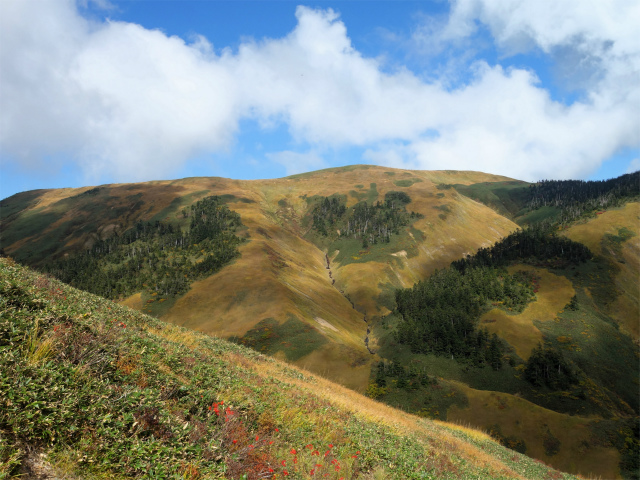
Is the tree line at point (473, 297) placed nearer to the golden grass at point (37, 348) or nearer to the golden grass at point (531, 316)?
the golden grass at point (531, 316)

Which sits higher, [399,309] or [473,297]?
[473,297]

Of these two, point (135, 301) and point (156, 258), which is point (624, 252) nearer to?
point (135, 301)

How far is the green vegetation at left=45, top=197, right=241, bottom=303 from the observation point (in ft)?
428

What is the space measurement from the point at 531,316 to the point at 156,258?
500 feet

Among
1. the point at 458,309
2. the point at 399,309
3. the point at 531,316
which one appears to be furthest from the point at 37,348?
the point at 531,316

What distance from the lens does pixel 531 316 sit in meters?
115

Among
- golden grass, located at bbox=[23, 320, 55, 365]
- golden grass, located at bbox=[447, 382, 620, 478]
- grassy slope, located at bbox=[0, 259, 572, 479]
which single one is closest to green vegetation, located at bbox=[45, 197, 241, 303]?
golden grass, located at bbox=[447, 382, 620, 478]

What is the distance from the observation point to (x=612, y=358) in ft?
323

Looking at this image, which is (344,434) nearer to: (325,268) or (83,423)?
(83,423)

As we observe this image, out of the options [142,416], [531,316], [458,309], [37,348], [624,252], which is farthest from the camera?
[624,252]

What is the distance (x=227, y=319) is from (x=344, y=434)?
9705 centimetres

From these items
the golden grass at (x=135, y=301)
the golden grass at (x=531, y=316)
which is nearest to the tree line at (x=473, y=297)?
the golden grass at (x=531, y=316)

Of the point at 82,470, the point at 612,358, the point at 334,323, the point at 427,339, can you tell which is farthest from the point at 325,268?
the point at 82,470

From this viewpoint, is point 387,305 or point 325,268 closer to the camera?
point 387,305
